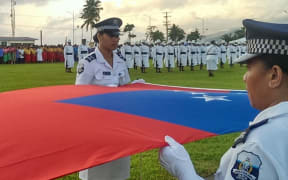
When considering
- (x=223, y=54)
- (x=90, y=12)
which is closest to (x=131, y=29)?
(x=90, y=12)

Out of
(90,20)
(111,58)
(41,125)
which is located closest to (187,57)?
(111,58)

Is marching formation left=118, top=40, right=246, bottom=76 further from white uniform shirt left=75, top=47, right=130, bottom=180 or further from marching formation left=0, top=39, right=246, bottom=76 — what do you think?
white uniform shirt left=75, top=47, right=130, bottom=180

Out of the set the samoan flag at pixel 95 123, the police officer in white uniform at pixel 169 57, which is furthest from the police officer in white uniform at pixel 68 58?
the samoan flag at pixel 95 123

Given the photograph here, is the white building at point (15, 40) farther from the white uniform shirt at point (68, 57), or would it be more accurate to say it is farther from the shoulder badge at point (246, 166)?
the shoulder badge at point (246, 166)

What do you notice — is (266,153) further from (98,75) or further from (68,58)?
(68,58)

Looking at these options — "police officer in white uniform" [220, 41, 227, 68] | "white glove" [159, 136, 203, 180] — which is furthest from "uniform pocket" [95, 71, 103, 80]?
"police officer in white uniform" [220, 41, 227, 68]

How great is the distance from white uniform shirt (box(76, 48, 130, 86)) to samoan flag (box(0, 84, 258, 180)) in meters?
0.37

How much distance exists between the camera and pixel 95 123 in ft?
7.06

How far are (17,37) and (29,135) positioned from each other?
221 ft

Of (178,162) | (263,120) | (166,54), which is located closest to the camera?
(263,120)

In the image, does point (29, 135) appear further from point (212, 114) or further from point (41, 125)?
point (212, 114)

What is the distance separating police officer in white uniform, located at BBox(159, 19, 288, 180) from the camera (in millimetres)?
1117

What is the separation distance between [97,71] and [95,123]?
1.59 metres

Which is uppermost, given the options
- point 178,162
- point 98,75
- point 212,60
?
point 212,60
